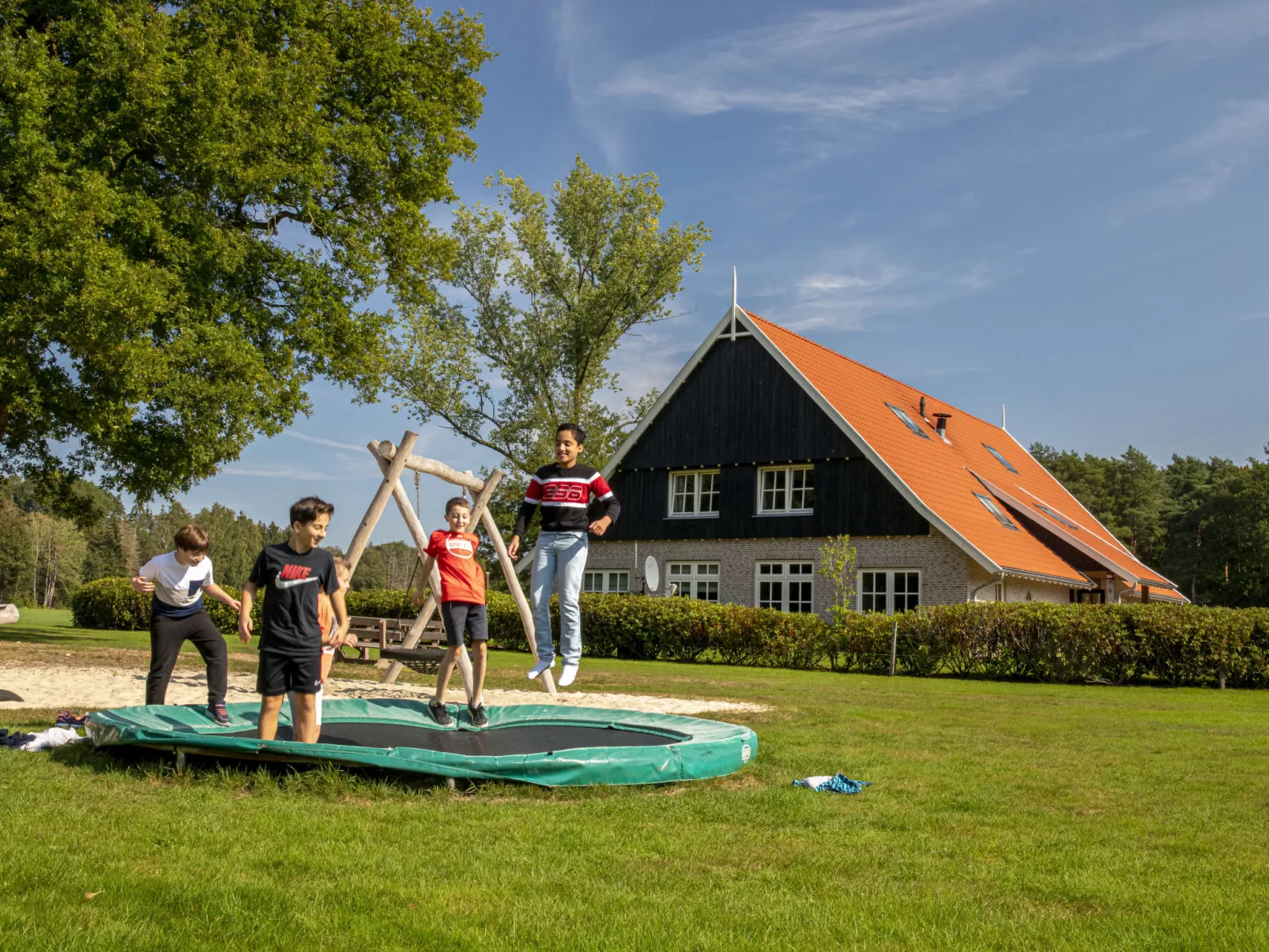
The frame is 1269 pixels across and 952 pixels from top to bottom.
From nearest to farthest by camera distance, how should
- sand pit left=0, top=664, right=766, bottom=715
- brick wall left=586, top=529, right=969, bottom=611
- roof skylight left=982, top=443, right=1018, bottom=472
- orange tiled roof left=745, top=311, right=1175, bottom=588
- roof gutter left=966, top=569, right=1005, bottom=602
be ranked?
sand pit left=0, top=664, right=766, bottom=715
roof gutter left=966, top=569, right=1005, bottom=602
brick wall left=586, top=529, right=969, bottom=611
orange tiled roof left=745, top=311, right=1175, bottom=588
roof skylight left=982, top=443, right=1018, bottom=472

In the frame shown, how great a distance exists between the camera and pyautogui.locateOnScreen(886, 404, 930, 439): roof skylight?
32250 millimetres

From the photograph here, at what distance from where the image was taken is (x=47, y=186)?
51.0 ft

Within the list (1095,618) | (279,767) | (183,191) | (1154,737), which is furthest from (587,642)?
(279,767)

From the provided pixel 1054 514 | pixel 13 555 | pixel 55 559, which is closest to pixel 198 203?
pixel 1054 514

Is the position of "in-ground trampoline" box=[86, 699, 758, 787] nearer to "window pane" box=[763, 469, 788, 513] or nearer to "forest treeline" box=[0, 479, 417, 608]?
"window pane" box=[763, 469, 788, 513]

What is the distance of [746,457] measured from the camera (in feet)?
97.9

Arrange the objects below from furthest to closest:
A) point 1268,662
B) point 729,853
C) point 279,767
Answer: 1. point 1268,662
2. point 279,767
3. point 729,853

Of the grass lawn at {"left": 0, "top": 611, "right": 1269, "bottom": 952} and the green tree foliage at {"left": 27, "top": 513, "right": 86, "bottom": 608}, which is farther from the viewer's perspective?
the green tree foliage at {"left": 27, "top": 513, "right": 86, "bottom": 608}

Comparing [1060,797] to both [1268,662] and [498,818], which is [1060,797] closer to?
[498,818]

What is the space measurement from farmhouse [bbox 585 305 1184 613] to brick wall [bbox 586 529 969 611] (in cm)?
3

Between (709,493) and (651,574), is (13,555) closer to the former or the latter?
(651,574)

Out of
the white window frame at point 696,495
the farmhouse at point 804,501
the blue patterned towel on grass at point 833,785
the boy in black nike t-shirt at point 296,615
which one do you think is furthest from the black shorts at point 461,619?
the white window frame at point 696,495

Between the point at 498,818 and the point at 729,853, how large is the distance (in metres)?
1.16

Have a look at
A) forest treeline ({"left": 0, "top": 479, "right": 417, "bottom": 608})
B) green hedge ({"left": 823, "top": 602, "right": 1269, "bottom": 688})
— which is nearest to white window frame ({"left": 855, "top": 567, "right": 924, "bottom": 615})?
green hedge ({"left": 823, "top": 602, "right": 1269, "bottom": 688})
